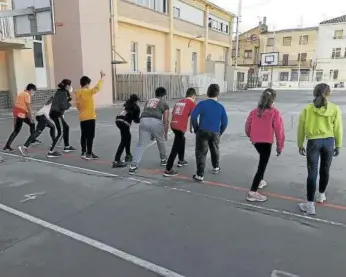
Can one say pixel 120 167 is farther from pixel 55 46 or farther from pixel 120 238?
pixel 55 46

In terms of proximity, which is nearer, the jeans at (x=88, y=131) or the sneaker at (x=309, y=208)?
the sneaker at (x=309, y=208)

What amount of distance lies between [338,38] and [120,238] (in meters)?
54.3

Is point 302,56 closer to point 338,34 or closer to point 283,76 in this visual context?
point 283,76

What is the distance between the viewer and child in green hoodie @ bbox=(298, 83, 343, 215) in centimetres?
391

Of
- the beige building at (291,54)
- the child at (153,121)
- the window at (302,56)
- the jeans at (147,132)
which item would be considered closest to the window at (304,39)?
the beige building at (291,54)

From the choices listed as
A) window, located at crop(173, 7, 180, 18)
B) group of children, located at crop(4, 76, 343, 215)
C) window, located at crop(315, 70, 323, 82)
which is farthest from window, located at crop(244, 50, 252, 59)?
group of children, located at crop(4, 76, 343, 215)

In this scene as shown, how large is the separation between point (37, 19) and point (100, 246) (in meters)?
5.07

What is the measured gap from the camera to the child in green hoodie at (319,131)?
391 cm

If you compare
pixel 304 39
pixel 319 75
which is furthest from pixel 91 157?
pixel 304 39

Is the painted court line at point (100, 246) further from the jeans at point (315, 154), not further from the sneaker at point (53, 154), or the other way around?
the sneaker at point (53, 154)

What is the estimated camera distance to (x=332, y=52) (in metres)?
48.8

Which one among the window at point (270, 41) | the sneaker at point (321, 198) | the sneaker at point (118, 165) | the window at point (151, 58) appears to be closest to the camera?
the sneaker at point (321, 198)

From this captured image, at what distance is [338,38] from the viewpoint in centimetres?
4847

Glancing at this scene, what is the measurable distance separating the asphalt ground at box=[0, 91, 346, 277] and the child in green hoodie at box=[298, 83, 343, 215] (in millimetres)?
510
